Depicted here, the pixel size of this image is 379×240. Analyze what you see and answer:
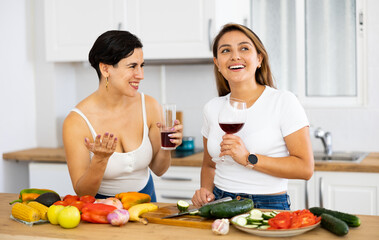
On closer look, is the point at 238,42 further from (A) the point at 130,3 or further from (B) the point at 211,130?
(A) the point at 130,3

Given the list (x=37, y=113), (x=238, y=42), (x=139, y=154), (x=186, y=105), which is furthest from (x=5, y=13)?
(x=238, y=42)

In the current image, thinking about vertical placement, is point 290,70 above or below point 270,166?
above

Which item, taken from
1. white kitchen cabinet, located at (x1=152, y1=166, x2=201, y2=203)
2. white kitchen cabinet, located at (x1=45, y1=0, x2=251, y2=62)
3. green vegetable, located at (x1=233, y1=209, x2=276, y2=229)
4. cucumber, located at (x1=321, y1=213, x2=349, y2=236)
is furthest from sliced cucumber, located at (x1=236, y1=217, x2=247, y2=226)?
white kitchen cabinet, located at (x1=45, y1=0, x2=251, y2=62)

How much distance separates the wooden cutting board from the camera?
5.52ft

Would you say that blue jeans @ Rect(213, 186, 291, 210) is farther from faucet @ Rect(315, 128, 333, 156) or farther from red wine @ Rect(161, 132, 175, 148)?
faucet @ Rect(315, 128, 333, 156)

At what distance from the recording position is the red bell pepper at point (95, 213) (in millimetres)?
1746

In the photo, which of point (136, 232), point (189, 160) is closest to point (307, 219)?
point (136, 232)

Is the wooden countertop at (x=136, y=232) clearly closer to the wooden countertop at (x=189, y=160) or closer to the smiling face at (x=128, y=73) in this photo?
the smiling face at (x=128, y=73)

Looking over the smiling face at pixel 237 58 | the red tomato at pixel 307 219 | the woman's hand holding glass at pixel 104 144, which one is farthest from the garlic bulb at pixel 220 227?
the smiling face at pixel 237 58

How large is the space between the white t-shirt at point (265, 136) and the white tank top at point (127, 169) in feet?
1.53

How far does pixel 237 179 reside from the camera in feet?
6.51

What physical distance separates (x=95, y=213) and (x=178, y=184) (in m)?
1.71

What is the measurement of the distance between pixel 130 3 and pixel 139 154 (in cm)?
168

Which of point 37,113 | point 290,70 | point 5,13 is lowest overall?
point 37,113
